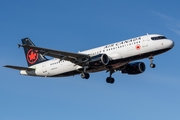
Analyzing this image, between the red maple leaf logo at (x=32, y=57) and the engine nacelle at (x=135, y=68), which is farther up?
the red maple leaf logo at (x=32, y=57)

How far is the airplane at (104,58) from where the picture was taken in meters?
66.4

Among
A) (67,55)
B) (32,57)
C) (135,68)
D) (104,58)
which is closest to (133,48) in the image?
(104,58)

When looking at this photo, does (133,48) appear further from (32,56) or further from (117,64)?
(32,56)

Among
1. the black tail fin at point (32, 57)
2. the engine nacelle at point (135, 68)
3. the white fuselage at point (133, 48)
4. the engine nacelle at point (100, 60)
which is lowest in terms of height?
the engine nacelle at point (100, 60)

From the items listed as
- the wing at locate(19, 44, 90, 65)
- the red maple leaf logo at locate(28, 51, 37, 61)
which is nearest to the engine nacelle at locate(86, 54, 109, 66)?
the wing at locate(19, 44, 90, 65)

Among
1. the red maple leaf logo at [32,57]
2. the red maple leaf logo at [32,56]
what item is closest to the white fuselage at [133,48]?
the red maple leaf logo at [32,57]

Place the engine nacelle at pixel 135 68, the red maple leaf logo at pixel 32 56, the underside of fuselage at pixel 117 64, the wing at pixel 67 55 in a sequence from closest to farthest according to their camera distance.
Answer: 1. the underside of fuselage at pixel 117 64
2. the wing at pixel 67 55
3. the engine nacelle at pixel 135 68
4. the red maple leaf logo at pixel 32 56

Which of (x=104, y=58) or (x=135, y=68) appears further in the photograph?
(x=135, y=68)

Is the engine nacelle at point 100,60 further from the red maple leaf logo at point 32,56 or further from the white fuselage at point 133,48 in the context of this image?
the red maple leaf logo at point 32,56

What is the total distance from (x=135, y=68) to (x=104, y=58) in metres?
8.81

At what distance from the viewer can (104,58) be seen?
68.0 m

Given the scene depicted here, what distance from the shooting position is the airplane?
66.4 m

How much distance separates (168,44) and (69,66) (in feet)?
52.1

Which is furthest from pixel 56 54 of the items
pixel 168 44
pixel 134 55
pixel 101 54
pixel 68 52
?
pixel 168 44
